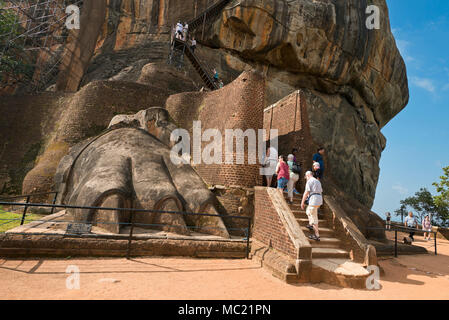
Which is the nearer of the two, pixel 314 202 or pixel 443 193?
pixel 314 202

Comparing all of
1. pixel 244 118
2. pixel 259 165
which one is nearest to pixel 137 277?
pixel 259 165

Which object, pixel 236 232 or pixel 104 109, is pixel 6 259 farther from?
pixel 104 109

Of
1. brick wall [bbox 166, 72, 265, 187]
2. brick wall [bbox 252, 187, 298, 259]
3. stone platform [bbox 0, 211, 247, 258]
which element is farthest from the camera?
brick wall [bbox 166, 72, 265, 187]

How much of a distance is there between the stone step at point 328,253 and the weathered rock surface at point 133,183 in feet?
7.96

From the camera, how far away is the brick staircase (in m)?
4.48

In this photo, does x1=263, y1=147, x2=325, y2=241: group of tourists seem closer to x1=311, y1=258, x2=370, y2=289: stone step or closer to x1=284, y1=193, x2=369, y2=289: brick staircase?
x1=284, y1=193, x2=369, y2=289: brick staircase

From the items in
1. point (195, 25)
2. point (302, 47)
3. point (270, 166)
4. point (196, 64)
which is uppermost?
point (195, 25)

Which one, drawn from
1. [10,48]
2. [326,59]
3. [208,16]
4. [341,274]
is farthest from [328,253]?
[10,48]

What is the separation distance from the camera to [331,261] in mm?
5176

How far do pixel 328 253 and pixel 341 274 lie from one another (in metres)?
0.95

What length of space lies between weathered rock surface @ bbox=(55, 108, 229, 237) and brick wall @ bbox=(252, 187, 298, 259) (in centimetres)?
102

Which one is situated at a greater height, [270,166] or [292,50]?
[292,50]

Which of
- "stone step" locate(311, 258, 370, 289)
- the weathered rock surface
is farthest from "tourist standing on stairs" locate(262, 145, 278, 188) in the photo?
"stone step" locate(311, 258, 370, 289)

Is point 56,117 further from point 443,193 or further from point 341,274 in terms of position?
point 443,193
